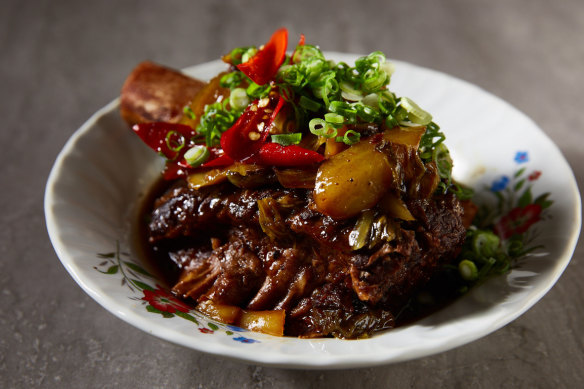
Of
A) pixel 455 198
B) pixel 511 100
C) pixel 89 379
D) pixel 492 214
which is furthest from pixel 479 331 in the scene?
pixel 511 100

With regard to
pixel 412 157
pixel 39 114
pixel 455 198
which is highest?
pixel 412 157

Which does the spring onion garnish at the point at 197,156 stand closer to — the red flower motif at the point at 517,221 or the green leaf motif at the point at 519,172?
the red flower motif at the point at 517,221

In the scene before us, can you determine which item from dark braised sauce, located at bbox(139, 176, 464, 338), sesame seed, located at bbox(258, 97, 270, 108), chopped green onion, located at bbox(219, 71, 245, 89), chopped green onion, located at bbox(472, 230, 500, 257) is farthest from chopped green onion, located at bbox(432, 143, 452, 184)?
chopped green onion, located at bbox(219, 71, 245, 89)

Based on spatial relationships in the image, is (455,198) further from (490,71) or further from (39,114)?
(39,114)

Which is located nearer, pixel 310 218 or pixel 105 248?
pixel 310 218

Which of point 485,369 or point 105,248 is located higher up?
point 105,248
